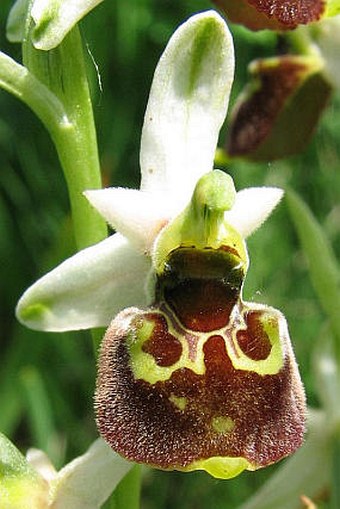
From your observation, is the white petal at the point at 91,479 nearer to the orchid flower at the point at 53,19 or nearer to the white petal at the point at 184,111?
the white petal at the point at 184,111

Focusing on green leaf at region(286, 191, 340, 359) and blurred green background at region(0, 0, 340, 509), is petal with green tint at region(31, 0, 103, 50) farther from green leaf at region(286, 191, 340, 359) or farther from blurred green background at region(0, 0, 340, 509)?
blurred green background at region(0, 0, 340, 509)

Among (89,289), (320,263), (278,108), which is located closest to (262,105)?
(278,108)

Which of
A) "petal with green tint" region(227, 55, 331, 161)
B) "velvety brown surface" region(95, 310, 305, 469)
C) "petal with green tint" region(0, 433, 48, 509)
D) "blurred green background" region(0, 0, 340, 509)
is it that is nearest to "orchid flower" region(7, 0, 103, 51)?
"velvety brown surface" region(95, 310, 305, 469)

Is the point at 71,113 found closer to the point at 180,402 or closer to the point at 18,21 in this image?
the point at 18,21

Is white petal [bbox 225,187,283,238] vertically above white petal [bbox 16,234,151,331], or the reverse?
white petal [bbox 225,187,283,238]

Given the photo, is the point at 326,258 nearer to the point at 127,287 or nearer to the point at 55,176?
the point at 127,287

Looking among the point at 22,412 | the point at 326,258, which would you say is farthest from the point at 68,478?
the point at 22,412

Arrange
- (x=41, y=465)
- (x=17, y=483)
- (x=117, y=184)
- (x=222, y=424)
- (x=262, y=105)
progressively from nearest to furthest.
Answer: (x=222, y=424) < (x=17, y=483) < (x=41, y=465) < (x=262, y=105) < (x=117, y=184)
